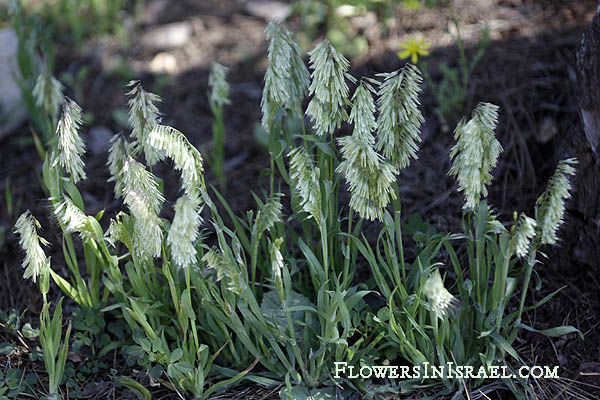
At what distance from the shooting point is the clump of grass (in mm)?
1807

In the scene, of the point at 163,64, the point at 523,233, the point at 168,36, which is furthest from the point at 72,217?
the point at 168,36

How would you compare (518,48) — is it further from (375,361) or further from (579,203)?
(375,361)

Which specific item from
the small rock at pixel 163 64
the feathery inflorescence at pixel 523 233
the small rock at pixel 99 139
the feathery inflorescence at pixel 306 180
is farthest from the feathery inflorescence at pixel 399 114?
the small rock at pixel 163 64

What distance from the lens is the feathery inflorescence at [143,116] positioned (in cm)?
192

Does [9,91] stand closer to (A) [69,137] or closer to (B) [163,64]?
(B) [163,64]

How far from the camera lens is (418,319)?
2.16 metres

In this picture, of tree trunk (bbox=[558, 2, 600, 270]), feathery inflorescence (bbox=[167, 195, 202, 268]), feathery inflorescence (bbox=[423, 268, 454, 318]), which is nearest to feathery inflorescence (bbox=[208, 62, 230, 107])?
feathery inflorescence (bbox=[167, 195, 202, 268])

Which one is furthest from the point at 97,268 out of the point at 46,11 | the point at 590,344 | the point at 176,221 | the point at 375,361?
the point at 46,11

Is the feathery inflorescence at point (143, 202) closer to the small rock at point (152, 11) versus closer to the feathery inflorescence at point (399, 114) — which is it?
the feathery inflorescence at point (399, 114)

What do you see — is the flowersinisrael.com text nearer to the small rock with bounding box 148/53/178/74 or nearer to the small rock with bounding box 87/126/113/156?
the small rock with bounding box 87/126/113/156

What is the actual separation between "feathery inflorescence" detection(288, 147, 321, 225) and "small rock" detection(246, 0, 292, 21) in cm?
279

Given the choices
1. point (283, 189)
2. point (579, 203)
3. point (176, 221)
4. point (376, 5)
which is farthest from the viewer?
point (376, 5)

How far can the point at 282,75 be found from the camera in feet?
6.84

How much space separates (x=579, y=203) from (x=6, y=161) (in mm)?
2944
